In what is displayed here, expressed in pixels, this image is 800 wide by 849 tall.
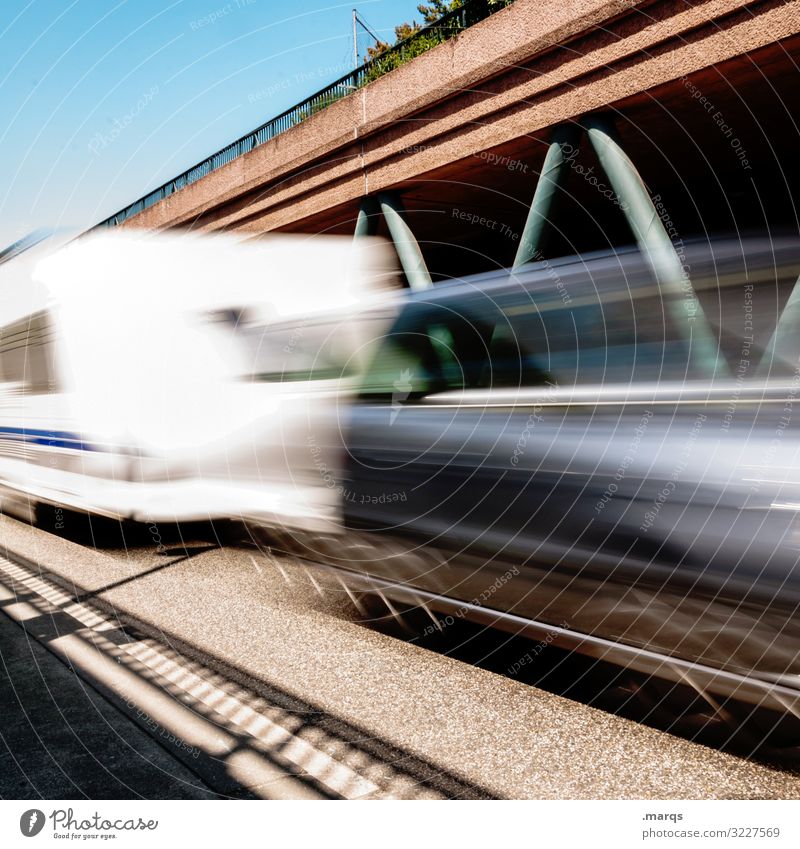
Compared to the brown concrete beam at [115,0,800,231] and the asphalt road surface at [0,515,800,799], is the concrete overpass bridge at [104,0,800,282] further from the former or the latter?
the asphalt road surface at [0,515,800,799]

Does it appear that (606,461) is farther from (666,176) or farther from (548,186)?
(666,176)

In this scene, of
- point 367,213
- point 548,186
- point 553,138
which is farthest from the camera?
point 367,213

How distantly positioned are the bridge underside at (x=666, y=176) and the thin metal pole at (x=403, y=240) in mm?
281

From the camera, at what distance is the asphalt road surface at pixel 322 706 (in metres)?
2.64

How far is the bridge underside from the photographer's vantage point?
8.45 m

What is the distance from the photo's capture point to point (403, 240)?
1239cm

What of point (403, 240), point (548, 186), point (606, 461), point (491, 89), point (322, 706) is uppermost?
point (491, 89)

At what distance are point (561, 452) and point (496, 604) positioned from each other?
0.87 meters

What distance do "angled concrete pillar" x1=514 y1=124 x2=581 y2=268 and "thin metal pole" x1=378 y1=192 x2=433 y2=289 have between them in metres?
2.28

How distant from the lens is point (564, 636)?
3.31 metres

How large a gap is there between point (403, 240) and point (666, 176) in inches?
184

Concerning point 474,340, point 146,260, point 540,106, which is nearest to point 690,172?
point 540,106

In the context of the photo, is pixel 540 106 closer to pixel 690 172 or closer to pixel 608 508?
pixel 690 172

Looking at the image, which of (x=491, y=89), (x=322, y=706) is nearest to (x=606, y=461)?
(x=322, y=706)
